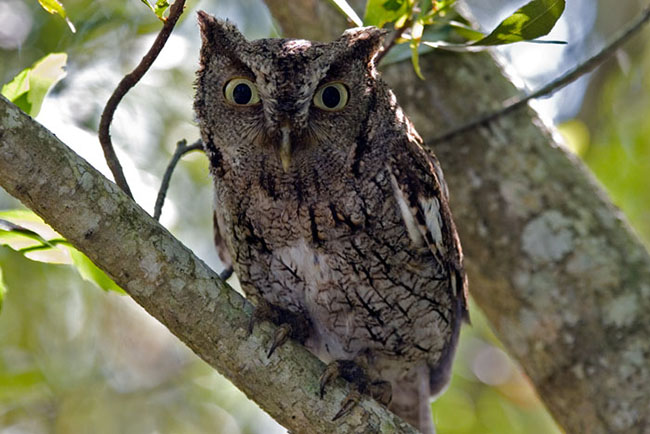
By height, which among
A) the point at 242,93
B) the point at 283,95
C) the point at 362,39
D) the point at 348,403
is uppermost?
the point at 362,39

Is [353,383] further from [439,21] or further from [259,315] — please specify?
[439,21]

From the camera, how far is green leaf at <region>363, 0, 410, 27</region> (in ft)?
7.19

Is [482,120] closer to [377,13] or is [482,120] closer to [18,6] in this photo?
[377,13]

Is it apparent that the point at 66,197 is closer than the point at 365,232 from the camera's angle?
Yes

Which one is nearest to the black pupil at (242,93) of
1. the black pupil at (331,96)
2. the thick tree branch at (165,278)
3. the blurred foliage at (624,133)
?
the black pupil at (331,96)

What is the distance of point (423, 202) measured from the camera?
232cm

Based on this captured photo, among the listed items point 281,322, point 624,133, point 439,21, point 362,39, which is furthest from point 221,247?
point 624,133

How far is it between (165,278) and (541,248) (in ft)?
4.84

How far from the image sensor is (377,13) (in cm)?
222

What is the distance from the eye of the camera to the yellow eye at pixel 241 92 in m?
2.16

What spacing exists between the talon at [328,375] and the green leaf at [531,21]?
3.23 ft

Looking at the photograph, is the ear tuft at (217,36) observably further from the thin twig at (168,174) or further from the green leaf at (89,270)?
the green leaf at (89,270)

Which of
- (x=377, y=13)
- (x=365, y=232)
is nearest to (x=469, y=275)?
(x=365, y=232)

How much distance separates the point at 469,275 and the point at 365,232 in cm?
75
